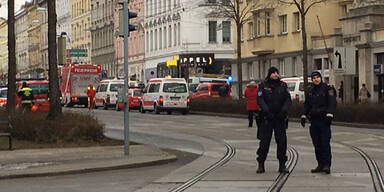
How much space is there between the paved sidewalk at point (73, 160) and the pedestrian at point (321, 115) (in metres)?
3.98

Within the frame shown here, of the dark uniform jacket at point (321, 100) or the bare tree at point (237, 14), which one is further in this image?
the bare tree at point (237, 14)

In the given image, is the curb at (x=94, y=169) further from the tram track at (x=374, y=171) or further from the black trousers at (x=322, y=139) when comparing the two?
the tram track at (x=374, y=171)

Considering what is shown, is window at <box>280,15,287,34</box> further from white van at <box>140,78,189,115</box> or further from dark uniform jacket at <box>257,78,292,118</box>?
dark uniform jacket at <box>257,78,292,118</box>

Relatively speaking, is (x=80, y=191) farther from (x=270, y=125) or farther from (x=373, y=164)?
(x=373, y=164)

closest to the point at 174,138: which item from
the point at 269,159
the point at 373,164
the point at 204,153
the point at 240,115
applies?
the point at 204,153

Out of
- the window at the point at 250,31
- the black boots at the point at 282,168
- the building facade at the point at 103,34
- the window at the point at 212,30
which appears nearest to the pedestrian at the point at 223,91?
the window at the point at 250,31

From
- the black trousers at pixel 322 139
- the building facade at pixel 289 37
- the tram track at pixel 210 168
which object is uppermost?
the building facade at pixel 289 37

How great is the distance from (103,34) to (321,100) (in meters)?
93.3

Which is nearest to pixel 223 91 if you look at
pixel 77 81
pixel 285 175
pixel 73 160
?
pixel 77 81

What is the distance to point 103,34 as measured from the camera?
107 meters

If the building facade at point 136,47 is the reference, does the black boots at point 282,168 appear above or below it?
below

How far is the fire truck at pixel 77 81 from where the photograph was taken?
6159 centimetres

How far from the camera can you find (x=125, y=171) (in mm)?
16734

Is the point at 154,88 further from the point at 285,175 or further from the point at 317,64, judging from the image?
the point at 285,175
